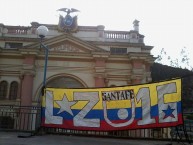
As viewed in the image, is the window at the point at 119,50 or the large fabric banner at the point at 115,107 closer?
the large fabric banner at the point at 115,107

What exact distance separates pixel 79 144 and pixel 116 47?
15.6 m

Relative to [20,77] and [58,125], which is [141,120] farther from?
[20,77]

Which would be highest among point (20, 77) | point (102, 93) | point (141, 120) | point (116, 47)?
point (116, 47)

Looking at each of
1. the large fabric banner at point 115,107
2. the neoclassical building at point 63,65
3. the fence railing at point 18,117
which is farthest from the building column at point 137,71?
the large fabric banner at point 115,107

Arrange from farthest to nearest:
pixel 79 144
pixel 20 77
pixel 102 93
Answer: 1. pixel 20 77
2. pixel 102 93
3. pixel 79 144

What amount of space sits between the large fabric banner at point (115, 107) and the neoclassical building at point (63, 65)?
10.9 metres

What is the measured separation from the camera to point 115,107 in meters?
10.6

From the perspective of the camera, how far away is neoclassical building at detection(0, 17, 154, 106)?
73.2 feet

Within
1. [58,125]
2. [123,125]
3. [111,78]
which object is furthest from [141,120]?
[111,78]

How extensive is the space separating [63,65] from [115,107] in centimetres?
1259

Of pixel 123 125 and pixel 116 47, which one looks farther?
pixel 116 47

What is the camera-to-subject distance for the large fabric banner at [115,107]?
951 centimetres

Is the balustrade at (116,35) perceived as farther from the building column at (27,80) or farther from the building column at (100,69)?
the building column at (27,80)

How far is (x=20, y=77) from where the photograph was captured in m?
22.4
